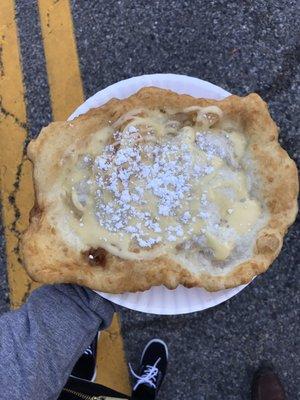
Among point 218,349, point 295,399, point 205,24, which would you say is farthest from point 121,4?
point 295,399

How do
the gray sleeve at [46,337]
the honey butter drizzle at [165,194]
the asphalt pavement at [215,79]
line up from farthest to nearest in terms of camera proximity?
the asphalt pavement at [215,79], the gray sleeve at [46,337], the honey butter drizzle at [165,194]

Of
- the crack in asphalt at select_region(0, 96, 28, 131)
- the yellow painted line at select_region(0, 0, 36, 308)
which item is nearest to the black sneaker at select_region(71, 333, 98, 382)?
the yellow painted line at select_region(0, 0, 36, 308)

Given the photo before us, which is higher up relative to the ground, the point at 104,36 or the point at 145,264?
the point at 104,36

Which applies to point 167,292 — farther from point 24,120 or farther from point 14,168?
point 24,120

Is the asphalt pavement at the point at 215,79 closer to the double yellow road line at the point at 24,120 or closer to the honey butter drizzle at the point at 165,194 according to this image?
the double yellow road line at the point at 24,120

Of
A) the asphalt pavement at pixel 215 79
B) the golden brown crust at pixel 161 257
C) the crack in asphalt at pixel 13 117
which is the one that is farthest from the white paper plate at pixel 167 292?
the crack in asphalt at pixel 13 117

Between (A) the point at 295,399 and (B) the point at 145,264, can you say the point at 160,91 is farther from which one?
(A) the point at 295,399
